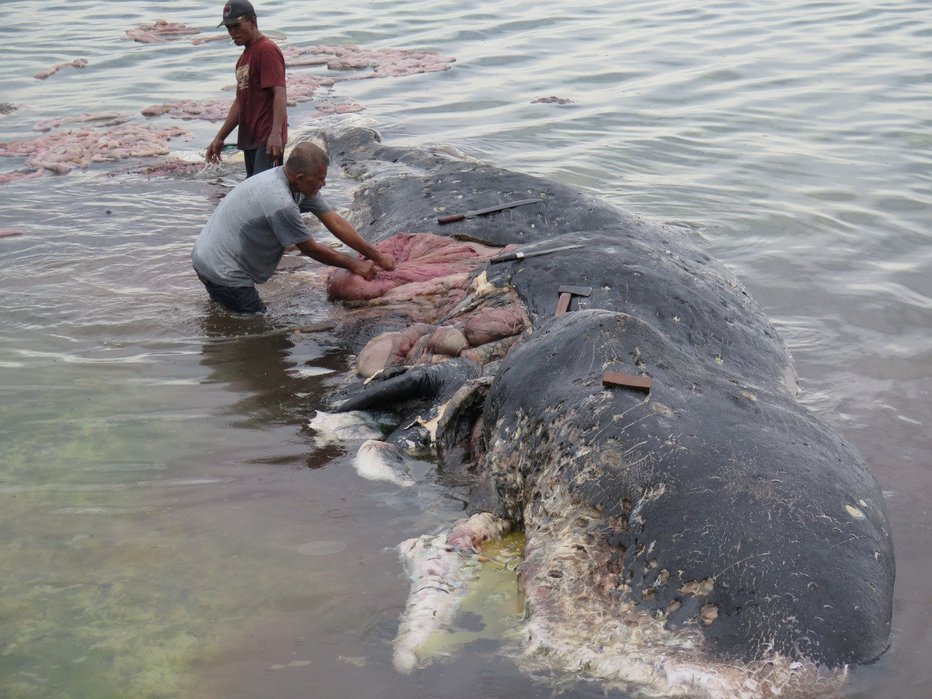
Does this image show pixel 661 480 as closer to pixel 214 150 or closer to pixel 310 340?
pixel 310 340

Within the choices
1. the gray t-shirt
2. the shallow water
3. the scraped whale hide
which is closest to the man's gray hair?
Result: the gray t-shirt

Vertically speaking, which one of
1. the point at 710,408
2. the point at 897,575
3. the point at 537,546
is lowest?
the point at 897,575

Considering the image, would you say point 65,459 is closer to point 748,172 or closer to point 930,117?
point 748,172

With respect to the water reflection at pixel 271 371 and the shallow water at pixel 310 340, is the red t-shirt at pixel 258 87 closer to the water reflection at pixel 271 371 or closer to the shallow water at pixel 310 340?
the shallow water at pixel 310 340

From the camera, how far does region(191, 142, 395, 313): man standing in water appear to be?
275 inches

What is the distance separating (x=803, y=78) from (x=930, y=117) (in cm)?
265

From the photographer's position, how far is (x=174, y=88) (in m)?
15.5

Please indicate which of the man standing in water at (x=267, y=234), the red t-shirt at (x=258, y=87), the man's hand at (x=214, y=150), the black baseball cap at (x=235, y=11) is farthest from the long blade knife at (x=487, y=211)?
the man's hand at (x=214, y=150)

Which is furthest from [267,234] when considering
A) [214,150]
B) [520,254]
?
[214,150]

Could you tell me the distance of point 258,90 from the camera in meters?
9.40

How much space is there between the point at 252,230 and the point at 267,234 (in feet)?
0.36

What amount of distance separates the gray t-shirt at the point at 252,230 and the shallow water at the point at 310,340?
0.40 meters

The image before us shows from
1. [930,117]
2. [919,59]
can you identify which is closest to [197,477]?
[930,117]

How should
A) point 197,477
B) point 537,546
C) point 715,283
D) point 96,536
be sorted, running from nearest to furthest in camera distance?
point 537,546, point 96,536, point 197,477, point 715,283
